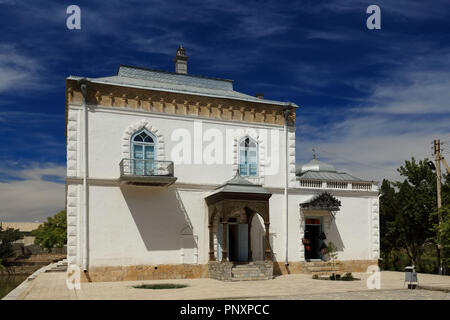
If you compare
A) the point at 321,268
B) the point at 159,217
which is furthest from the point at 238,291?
the point at 321,268

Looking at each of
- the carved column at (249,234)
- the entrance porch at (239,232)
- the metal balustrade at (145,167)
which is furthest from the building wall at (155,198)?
the carved column at (249,234)

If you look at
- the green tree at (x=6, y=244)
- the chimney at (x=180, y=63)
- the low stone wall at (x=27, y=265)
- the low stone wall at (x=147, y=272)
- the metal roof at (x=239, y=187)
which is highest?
the chimney at (x=180, y=63)

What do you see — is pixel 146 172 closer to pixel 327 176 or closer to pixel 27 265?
pixel 327 176

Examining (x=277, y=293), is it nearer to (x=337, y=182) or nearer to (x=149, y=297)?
(x=149, y=297)

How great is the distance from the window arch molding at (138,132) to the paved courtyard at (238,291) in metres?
5.15

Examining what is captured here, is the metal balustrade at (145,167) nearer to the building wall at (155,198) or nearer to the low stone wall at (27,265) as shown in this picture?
the building wall at (155,198)

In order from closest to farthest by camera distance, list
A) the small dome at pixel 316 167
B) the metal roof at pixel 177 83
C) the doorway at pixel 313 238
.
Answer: the metal roof at pixel 177 83, the doorway at pixel 313 238, the small dome at pixel 316 167

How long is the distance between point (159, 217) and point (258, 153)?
5.56 metres

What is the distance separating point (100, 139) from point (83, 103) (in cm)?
156

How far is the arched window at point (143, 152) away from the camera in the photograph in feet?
63.4

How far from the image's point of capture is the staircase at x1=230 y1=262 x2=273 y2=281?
1858 cm

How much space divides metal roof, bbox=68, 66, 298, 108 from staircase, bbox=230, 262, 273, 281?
24.4 feet

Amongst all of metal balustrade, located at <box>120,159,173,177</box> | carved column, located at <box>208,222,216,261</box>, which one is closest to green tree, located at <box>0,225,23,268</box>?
metal balustrade, located at <box>120,159,173,177</box>

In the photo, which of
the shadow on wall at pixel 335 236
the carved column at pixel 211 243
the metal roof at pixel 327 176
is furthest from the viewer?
the metal roof at pixel 327 176
